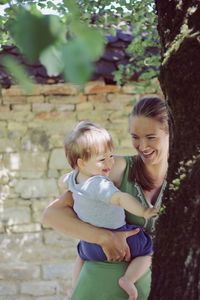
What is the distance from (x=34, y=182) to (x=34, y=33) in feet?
17.6

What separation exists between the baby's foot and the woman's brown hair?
1.21 ft

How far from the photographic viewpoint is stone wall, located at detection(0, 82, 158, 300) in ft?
20.0

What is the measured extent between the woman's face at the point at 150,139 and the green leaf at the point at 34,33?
1.91m

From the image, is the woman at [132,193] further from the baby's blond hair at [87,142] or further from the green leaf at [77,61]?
the green leaf at [77,61]

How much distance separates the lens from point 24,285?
6.07 m

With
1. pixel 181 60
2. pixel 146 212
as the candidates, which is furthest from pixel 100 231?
pixel 181 60

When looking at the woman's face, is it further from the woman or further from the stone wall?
the stone wall

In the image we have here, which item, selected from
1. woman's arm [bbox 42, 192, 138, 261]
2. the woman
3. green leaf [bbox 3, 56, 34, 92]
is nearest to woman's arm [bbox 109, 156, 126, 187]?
the woman

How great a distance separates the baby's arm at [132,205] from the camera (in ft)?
7.94

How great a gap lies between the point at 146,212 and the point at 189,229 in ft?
1.49

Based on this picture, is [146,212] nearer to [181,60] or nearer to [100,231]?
[100,231]

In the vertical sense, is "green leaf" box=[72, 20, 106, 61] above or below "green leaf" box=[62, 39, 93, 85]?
above

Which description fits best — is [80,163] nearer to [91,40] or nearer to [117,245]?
[117,245]

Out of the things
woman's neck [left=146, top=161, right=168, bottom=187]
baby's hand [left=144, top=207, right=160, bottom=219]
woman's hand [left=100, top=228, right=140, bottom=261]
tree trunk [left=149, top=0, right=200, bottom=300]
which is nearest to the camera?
tree trunk [left=149, top=0, right=200, bottom=300]
